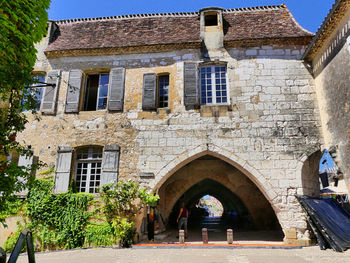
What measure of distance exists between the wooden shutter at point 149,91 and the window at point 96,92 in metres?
1.35

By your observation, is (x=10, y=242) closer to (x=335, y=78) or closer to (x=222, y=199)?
(x=335, y=78)

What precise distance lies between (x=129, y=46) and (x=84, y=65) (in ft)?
5.24

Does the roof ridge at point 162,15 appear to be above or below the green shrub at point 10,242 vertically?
above

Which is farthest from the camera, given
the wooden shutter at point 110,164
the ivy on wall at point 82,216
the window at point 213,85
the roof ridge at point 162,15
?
the roof ridge at point 162,15

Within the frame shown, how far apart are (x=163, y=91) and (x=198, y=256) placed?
4903mm

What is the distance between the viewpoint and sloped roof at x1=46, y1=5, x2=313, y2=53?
8.52 metres

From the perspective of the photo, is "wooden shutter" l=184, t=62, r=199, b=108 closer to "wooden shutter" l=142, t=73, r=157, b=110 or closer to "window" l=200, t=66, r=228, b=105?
"window" l=200, t=66, r=228, b=105

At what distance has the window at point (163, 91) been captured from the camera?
335 inches

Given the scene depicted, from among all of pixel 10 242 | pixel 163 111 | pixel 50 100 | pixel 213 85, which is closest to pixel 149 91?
pixel 163 111

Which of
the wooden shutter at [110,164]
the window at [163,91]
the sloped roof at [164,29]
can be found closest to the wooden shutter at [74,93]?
the sloped roof at [164,29]

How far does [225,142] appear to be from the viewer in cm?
758

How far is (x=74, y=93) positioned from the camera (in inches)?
335

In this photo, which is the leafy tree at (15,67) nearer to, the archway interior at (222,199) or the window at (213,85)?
the window at (213,85)

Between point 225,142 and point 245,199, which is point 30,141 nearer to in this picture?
point 225,142
